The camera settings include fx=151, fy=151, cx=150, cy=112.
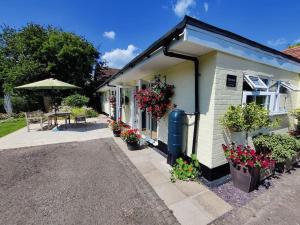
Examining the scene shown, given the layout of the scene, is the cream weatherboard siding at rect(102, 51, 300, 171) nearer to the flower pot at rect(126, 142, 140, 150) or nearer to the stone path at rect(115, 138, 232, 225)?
the stone path at rect(115, 138, 232, 225)

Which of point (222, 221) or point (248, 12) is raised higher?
point (248, 12)

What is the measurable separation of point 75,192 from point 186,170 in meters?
2.50

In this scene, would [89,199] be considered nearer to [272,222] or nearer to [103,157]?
[103,157]

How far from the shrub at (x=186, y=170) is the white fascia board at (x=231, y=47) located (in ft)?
8.35

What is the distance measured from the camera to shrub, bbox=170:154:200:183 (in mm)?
3584

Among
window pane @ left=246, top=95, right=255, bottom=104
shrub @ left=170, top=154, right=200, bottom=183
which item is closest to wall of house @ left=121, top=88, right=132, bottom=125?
shrub @ left=170, top=154, right=200, bottom=183

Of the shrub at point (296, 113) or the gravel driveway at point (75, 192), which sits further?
the shrub at point (296, 113)

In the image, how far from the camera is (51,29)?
1905cm

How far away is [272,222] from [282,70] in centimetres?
468

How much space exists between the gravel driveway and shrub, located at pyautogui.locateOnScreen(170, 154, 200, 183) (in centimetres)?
75

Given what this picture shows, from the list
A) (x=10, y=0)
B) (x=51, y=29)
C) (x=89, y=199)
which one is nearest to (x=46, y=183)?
(x=89, y=199)

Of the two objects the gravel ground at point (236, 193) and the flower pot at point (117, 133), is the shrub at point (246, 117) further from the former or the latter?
the flower pot at point (117, 133)

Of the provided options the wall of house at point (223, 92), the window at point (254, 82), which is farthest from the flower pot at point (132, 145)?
the window at point (254, 82)

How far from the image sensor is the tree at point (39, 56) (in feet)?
51.5
